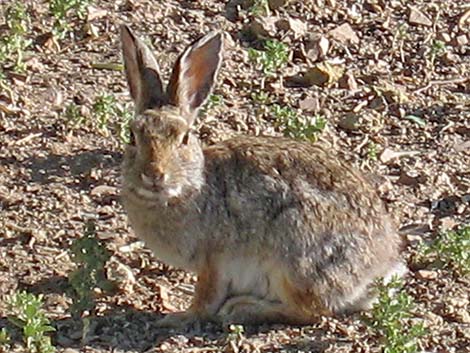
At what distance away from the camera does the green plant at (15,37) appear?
9.81 metres

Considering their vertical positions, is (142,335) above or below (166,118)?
below

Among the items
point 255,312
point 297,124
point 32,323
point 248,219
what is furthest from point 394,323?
point 297,124

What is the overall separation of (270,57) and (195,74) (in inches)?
72.4

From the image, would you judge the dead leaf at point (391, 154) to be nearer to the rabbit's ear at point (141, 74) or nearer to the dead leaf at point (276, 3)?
the dead leaf at point (276, 3)

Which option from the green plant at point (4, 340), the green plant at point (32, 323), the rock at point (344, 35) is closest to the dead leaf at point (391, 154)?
the rock at point (344, 35)

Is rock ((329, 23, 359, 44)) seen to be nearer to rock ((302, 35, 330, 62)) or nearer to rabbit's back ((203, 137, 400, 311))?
rock ((302, 35, 330, 62))

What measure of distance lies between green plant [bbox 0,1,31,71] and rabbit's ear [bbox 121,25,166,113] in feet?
6.27

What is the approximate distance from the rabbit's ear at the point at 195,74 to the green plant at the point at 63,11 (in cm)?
210

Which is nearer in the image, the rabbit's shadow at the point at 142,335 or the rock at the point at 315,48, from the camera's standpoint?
the rabbit's shadow at the point at 142,335

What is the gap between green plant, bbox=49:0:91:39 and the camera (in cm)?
995

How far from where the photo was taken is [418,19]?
11.0 m

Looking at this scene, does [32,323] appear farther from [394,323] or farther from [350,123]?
[350,123]

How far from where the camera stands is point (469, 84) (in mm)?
10352

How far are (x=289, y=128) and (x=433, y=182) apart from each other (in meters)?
0.92
